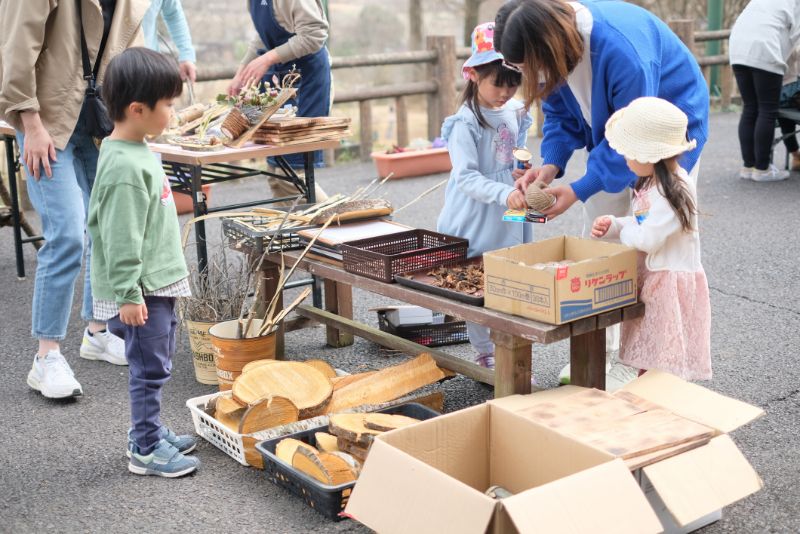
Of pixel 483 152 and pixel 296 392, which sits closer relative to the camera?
pixel 296 392

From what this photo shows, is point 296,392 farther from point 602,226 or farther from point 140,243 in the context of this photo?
point 602,226

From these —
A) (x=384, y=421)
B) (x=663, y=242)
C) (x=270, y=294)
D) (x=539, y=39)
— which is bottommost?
(x=384, y=421)

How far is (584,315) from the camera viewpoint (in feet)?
9.95

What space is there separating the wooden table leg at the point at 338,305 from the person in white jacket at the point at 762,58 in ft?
14.7

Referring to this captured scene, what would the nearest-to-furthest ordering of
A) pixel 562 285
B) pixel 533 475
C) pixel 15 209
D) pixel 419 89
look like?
pixel 533 475, pixel 562 285, pixel 15 209, pixel 419 89

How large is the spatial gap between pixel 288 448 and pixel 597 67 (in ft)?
5.42

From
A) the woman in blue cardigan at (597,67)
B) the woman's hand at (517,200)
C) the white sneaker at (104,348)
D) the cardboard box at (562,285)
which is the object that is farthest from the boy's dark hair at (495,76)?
the white sneaker at (104,348)

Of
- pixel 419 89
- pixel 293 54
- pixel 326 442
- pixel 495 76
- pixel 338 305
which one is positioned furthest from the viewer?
pixel 419 89

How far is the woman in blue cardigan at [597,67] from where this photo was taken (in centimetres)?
319

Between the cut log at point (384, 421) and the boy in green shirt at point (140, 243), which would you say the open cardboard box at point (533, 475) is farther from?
the boy in green shirt at point (140, 243)

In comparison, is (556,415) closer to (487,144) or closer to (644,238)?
(644,238)

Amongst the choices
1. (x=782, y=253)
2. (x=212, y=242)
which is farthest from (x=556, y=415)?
(x=212, y=242)

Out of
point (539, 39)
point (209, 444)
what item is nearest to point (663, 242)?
point (539, 39)

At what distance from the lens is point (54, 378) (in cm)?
402
